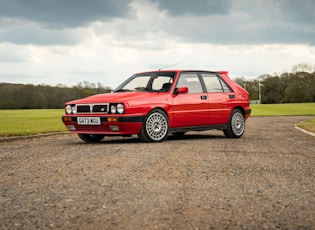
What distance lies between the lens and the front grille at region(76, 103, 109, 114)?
1022 cm

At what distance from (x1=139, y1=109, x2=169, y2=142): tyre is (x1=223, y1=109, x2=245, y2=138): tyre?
2314 mm

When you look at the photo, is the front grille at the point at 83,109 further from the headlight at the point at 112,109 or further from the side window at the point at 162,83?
the side window at the point at 162,83

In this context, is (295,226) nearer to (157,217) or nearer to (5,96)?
(157,217)

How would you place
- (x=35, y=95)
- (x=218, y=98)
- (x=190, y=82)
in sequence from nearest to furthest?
(x=190, y=82)
(x=218, y=98)
(x=35, y=95)

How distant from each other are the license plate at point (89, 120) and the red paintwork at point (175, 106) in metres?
0.07

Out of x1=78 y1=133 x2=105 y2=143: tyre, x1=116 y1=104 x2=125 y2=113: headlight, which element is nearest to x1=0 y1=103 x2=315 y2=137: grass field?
x1=78 y1=133 x2=105 y2=143: tyre

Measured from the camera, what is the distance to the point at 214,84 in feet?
39.8

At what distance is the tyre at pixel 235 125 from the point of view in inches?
488

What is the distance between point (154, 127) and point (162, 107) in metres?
0.47

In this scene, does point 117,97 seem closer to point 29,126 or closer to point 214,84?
point 214,84

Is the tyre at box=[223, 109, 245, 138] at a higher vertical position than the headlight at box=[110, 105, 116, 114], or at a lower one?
lower

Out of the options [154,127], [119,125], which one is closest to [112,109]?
[119,125]

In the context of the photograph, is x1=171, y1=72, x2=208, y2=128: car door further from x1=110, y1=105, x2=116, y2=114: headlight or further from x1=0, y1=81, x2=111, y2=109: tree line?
x1=0, y1=81, x2=111, y2=109: tree line

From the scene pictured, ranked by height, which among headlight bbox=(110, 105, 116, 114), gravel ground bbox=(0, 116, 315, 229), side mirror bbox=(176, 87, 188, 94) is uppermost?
side mirror bbox=(176, 87, 188, 94)
